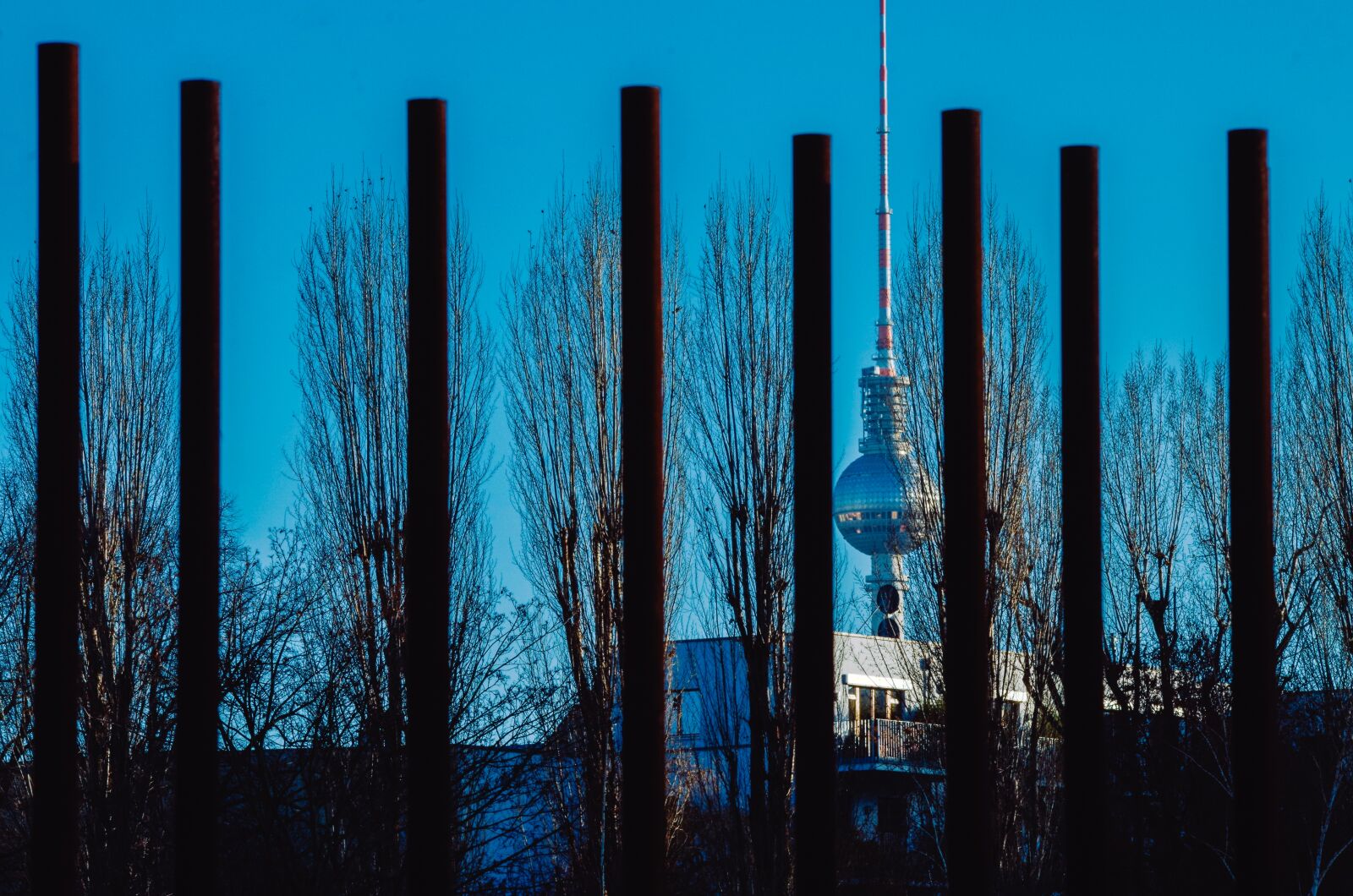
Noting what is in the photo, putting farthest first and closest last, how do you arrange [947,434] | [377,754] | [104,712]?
[104,712], [377,754], [947,434]

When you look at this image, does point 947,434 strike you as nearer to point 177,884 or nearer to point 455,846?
A: point 177,884

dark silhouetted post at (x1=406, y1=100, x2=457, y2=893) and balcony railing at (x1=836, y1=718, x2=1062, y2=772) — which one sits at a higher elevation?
dark silhouetted post at (x1=406, y1=100, x2=457, y2=893)

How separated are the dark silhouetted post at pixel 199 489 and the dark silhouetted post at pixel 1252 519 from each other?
139 inches

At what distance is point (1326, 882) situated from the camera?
40281 millimetres

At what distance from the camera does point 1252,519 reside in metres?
6.94

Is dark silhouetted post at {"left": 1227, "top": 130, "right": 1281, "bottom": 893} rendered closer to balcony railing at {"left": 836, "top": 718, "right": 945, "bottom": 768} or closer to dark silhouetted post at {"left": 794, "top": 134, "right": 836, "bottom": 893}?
dark silhouetted post at {"left": 794, "top": 134, "right": 836, "bottom": 893}

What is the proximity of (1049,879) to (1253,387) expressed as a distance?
2569cm

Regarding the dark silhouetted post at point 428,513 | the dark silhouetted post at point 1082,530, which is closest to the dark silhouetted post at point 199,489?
the dark silhouetted post at point 428,513

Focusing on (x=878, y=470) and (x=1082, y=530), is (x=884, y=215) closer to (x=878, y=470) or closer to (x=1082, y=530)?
(x=878, y=470)

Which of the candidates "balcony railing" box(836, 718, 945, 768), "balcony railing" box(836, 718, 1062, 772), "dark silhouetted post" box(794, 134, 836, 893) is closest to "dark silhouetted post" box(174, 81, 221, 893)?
"dark silhouetted post" box(794, 134, 836, 893)

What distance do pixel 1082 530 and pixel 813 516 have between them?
0.99 m

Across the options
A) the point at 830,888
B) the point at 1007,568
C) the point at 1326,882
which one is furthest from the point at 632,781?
the point at 1326,882

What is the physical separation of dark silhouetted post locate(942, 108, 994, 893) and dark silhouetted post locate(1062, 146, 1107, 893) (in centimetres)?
31

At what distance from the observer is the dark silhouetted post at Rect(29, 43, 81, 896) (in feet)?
21.8
